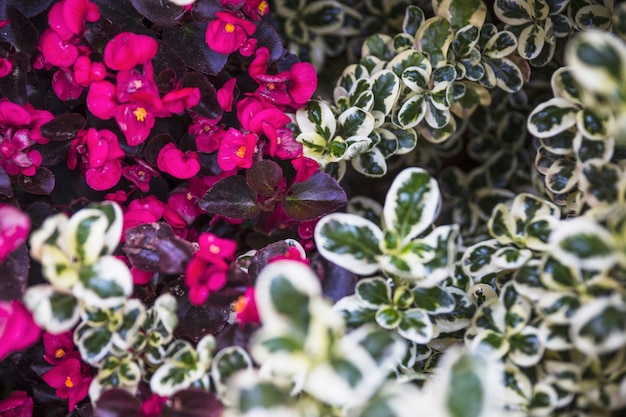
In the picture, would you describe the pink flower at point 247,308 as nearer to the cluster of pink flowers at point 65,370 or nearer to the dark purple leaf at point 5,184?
the cluster of pink flowers at point 65,370

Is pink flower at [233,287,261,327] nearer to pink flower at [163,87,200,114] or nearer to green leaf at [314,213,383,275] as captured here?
green leaf at [314,213,383,275]

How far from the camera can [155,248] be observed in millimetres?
811

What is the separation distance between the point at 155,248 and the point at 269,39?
406 millimetres

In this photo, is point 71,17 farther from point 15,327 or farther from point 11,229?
point 15,327

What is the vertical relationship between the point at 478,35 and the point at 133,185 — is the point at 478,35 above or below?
above

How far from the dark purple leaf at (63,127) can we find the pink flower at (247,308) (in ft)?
1.25

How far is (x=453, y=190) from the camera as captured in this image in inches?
53.2

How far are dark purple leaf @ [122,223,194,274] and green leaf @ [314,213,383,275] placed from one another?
0.58 ft

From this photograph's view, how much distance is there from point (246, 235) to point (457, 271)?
1.26 feet

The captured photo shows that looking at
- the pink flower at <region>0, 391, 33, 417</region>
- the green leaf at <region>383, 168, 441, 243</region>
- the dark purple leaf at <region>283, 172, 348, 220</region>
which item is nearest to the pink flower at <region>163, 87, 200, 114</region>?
the dark purple leaf at <region>283, 172, 348, 220</region>

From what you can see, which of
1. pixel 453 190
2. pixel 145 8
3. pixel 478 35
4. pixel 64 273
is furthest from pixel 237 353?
pixel 453 190

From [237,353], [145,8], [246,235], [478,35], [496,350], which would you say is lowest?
[246,235]

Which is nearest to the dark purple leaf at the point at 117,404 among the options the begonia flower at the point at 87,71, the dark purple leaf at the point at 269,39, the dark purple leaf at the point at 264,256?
the dark purple leaf at the point at 264,256

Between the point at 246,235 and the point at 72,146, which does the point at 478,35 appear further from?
the point at 72,146
